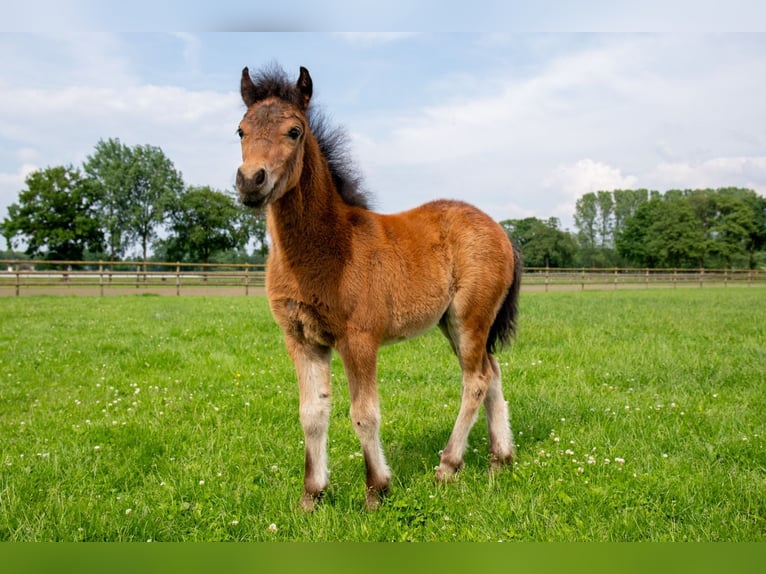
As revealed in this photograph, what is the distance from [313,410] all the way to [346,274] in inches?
39.5

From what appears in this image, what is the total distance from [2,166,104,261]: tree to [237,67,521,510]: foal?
49333mm

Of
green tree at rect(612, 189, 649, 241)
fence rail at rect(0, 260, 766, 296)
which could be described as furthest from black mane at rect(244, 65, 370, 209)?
green tree at rect(612, 189, 649, 241)

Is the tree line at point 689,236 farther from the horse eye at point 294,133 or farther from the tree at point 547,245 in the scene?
the horse eye at point 294,133

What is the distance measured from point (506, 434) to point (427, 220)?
193 centimetres

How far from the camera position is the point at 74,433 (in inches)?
190

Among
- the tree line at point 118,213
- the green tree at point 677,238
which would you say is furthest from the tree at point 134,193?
the green tree at point 677,238

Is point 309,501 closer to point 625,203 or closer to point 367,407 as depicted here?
point 367,407

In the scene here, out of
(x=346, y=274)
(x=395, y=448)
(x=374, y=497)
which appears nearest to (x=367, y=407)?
(x=374, y=497)

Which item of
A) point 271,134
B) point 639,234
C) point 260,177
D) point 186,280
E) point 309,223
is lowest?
point 186,280

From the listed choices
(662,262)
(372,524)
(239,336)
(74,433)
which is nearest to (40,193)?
(239,336)

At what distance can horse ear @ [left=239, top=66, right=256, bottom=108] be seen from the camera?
3.34 m

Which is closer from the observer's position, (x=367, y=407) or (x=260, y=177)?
(x=260, y=177)

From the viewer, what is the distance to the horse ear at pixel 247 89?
334cm

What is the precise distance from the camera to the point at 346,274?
3510 mm
